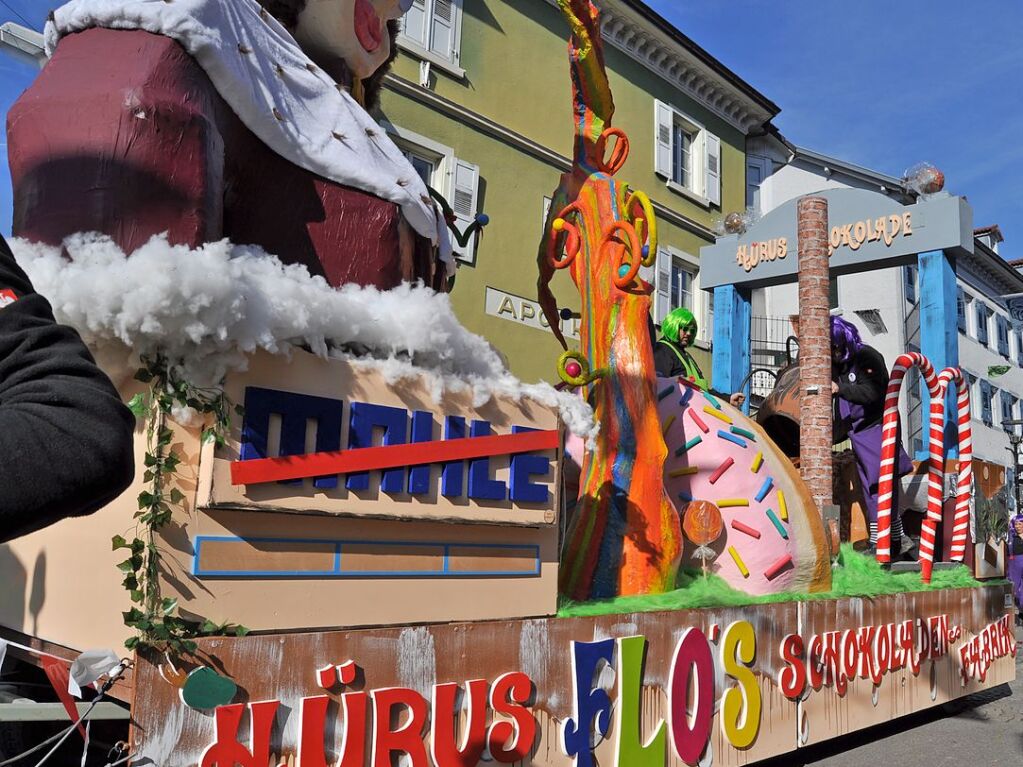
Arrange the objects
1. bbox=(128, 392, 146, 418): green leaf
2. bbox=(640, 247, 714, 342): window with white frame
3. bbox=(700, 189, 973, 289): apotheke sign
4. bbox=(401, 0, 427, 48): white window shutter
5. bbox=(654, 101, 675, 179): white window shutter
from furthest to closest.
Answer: bbox=(654, 101, 675, 179): white window shutter
bbox=(640, 247, 714, 342): window with white frame
bbox=(401, 0, 427, 48): white window shutter
bbox=(700, 189, 973, 289): apotheke sign
bbox=(128, 392, 146, 418): green leaf

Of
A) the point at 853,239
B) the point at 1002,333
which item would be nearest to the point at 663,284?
the point at 853,239

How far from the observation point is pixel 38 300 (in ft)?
2.78

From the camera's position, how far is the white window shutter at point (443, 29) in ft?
33.9

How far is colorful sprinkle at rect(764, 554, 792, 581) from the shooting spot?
3.63 meters

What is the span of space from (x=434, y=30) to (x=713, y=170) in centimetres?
620

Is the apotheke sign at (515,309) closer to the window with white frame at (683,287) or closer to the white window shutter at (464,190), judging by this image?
the white window shutter at (464,190)

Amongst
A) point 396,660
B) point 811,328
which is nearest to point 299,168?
point 396,660

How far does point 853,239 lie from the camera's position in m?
8.54

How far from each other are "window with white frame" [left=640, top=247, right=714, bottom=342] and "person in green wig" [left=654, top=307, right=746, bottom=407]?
7.93m

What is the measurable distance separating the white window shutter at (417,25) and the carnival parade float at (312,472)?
7.44 meters

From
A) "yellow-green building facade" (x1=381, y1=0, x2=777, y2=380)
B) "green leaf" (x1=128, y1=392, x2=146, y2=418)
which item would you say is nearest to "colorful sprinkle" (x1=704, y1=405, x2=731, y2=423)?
"green leaf" (x1=128, y1=392, x2=146, y2=418)

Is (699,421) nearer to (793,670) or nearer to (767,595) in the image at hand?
(767,595)

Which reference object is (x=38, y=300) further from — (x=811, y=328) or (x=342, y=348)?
(x=811, y=328)

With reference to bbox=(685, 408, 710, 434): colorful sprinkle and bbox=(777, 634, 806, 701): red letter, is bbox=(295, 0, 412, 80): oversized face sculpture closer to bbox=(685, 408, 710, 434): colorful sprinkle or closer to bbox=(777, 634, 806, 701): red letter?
Result: bbox=(685, 408, 710, 434): colorful sprinkle
